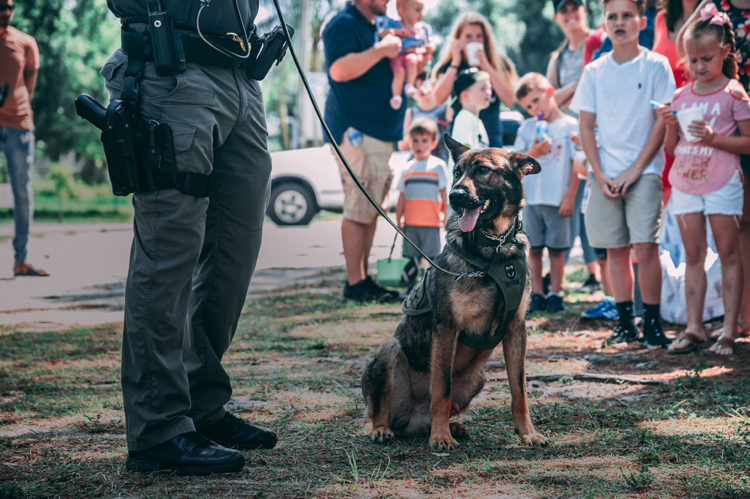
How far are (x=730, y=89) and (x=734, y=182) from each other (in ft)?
1.95

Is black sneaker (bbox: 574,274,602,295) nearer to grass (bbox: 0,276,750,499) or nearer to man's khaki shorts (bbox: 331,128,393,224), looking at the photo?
grass (bbox: 0,276,750,499)

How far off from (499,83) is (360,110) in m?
1.40

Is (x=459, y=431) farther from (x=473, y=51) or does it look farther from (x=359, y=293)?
(x=473, y=51)

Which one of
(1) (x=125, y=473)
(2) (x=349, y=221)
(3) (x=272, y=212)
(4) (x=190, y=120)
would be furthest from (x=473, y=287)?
(3) (x=272, y=212)

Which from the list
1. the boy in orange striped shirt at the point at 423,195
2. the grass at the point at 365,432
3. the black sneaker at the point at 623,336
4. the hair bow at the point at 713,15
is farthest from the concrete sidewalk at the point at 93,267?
the hair bow at the point at 713,15

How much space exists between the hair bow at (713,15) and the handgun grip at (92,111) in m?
3.69

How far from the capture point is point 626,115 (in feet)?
15.6

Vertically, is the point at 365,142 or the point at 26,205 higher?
the point at 365,142

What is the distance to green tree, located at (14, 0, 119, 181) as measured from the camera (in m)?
24.8

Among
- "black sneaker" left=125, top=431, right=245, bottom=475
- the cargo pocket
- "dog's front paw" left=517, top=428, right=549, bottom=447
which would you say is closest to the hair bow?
"dog's front paw" left=517, top=428, right=549, bottom=447

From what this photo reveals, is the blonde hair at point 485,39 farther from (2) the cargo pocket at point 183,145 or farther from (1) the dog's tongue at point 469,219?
(2) the cargo pocket at point 183,145

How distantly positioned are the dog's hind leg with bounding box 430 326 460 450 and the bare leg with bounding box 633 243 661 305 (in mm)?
2195

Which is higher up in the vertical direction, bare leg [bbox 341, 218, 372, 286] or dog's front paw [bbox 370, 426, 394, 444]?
bare leg [bbox 341, 218, 372, 286]

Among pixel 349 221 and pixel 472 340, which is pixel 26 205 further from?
pixel 472 340
